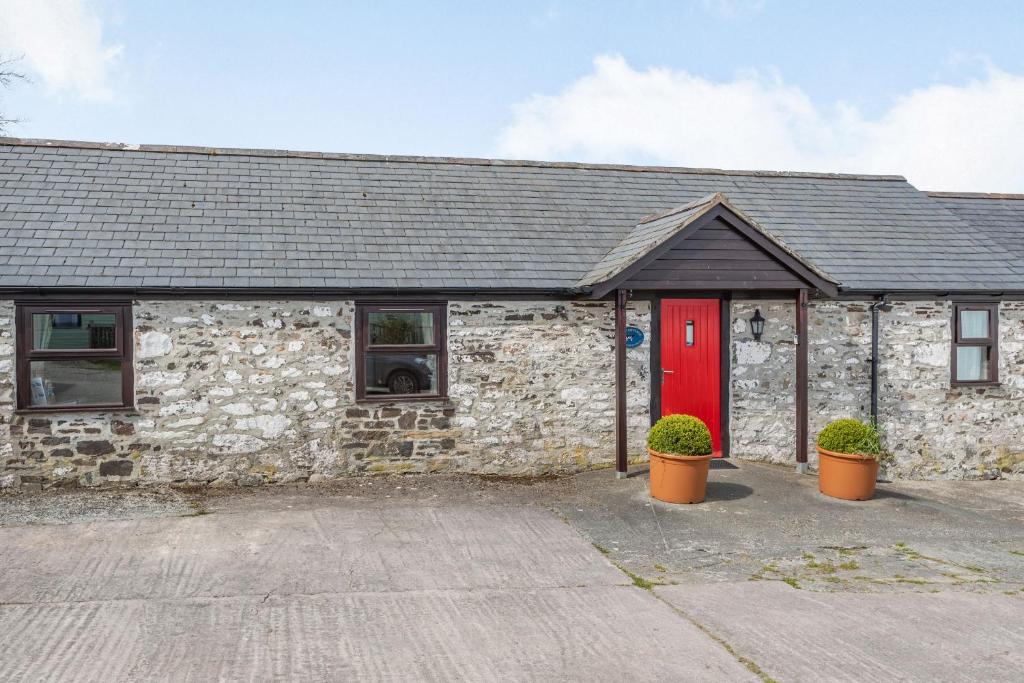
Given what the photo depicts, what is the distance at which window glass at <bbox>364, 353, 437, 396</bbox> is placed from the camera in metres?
10.6

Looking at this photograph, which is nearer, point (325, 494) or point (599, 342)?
point (325, 494)

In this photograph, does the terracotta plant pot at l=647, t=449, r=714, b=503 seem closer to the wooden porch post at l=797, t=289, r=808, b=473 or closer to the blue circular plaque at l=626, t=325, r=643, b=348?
the blue circular plaque at l=626, t=325, r=643, b=348

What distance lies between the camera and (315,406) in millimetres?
10375

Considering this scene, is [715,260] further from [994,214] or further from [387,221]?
[994,214]

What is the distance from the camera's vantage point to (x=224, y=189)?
12055 millimetres

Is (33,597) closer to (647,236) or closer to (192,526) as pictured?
(192,526)

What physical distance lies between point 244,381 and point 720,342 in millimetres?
6530

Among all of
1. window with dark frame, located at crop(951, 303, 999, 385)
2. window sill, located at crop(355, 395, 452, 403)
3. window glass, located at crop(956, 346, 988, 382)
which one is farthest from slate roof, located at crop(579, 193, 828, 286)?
window glass, located at crop(956, 346, 988, 382)

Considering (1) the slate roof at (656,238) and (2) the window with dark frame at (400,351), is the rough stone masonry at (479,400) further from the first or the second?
(1) the slate roof at (656,238)

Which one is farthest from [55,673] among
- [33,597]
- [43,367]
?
[43,367]

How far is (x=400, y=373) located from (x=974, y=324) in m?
8.67

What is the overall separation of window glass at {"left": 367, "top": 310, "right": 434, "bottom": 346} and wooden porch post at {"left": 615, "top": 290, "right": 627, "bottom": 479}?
2.46 m

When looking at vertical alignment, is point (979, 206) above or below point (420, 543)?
above

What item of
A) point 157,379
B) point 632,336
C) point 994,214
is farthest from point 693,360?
point 994,214
